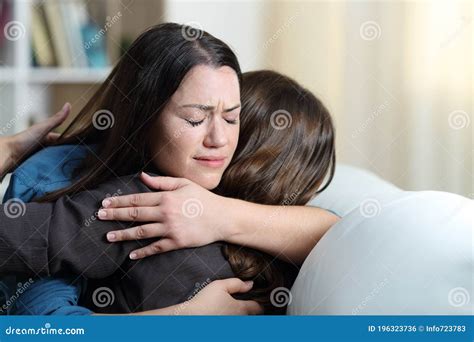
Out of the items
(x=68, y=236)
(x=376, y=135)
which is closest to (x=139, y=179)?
(x=68, y=236)

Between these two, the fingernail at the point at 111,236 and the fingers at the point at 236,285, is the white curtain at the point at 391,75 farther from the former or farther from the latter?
the fingernail at the point at 111,236

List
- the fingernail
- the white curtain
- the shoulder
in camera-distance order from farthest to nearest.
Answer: the white curtain, the shoulder, the fingernail

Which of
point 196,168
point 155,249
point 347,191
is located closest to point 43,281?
point 155,249

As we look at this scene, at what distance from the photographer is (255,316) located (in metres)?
0.83

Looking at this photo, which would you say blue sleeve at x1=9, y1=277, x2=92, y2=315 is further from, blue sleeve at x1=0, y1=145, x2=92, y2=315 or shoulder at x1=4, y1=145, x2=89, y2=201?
shoulder at x1=4, y1=145, x2=89, y2=201

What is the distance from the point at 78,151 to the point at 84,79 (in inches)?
47.5

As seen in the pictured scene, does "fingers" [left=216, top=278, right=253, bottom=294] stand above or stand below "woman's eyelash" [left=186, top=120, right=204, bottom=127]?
below

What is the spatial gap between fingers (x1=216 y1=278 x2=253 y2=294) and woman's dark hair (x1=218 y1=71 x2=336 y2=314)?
0.01 meters

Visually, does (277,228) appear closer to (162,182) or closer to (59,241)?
(162,182)

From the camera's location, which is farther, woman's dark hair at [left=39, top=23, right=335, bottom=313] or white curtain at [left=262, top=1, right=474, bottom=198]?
white curtain at [left=262, top=1, right=474, bottom=198]

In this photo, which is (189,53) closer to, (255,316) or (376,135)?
(255,316)

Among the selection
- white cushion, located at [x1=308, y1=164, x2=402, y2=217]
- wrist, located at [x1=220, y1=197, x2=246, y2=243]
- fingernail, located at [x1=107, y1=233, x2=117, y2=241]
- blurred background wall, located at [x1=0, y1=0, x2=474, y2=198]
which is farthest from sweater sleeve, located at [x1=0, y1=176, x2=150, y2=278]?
blurred background wall, located at [x1=0, y1=0, x2=474, y2=198]

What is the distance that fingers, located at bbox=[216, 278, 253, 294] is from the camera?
0.85 metres

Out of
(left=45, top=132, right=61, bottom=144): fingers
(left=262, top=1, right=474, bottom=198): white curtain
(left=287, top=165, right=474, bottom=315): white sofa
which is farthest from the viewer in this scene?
(left=262, top=1, right=474, bottom=198): white curtain
